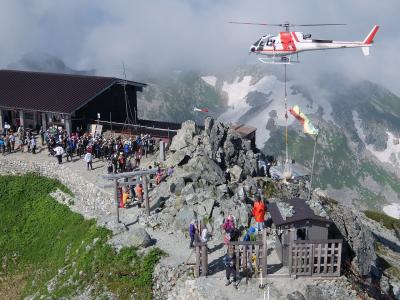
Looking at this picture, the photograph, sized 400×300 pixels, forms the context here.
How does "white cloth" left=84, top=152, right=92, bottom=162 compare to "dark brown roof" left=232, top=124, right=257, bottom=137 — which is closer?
"white cloth" left=84, top=152, right=92, bottom=162

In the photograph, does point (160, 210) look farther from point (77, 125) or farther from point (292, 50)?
point (292, 50)

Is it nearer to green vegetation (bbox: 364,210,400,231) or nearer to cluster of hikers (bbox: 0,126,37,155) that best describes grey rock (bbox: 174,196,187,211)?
cluster of hikers (bbox: 0,126,37,155)

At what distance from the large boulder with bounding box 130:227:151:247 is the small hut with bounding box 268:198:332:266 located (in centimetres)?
680

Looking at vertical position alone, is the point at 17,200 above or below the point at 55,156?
below

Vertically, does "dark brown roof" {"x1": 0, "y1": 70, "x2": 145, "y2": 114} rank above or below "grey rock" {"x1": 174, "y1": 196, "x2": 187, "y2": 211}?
above

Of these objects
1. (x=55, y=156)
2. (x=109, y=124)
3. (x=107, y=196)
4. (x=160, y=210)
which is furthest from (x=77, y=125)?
(x=160, y=210)

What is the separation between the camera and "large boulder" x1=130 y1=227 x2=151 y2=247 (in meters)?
25.2

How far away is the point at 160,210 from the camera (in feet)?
Answer: 97.2

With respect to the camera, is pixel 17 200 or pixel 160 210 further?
pixel 17 200

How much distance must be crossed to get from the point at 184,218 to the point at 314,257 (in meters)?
8.31

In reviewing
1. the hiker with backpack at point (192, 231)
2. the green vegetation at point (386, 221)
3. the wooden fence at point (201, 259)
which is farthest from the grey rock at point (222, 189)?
the green vegetation at point (386, 221)

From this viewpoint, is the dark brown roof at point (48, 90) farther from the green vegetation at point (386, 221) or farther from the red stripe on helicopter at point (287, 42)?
the green vegetation at point (386, 221)

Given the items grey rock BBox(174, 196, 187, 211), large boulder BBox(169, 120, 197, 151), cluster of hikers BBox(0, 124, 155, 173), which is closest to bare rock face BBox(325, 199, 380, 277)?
grey rock BBox(174, 196, 187, 211)

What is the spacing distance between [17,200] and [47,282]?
11.2m
